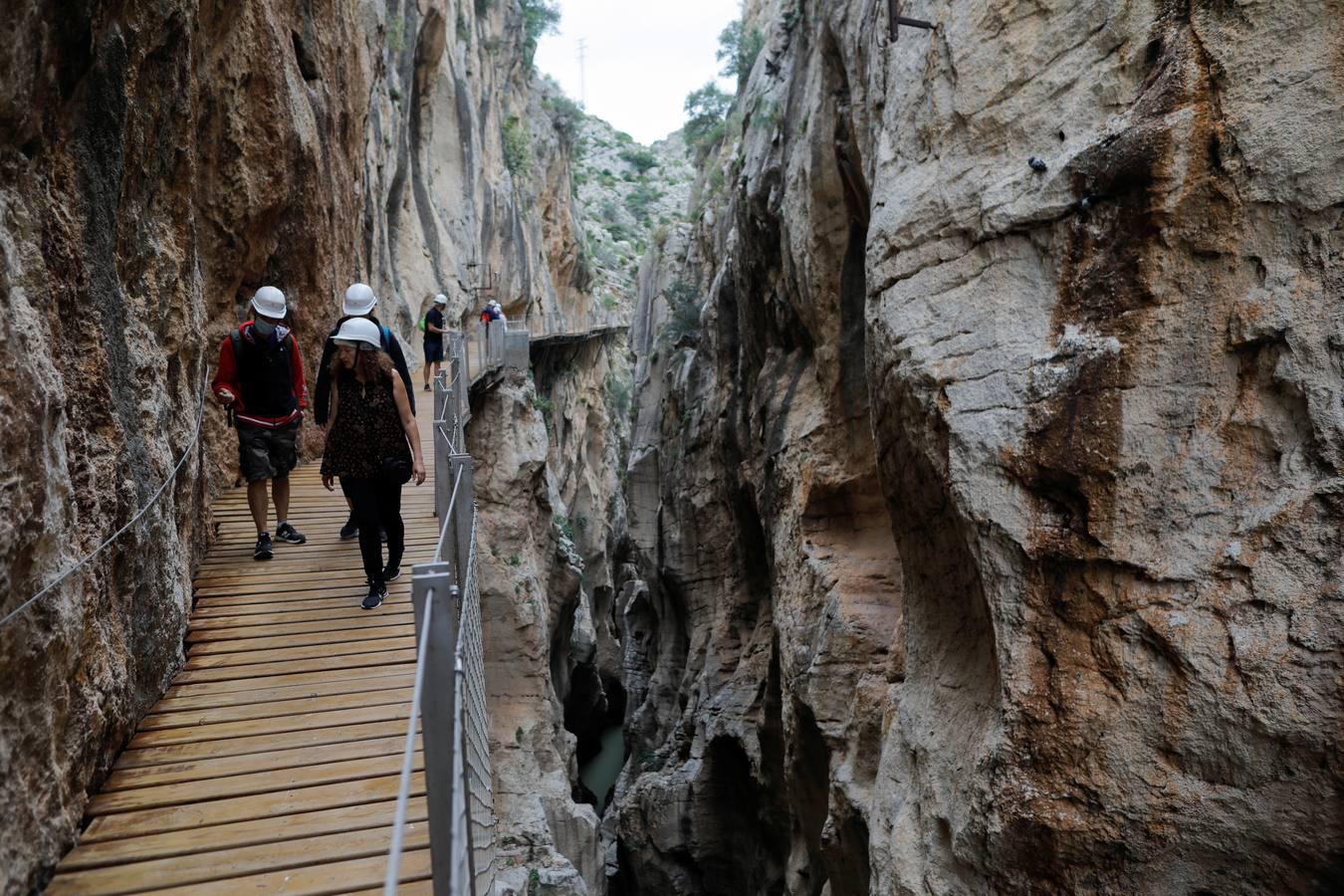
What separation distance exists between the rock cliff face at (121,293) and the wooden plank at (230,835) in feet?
0.53

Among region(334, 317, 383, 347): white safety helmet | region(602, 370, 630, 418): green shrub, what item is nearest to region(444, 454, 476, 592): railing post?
region(334, 317, 383, 347): white safety helmet

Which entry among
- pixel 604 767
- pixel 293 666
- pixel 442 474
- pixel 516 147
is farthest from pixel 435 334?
pixel 516 147

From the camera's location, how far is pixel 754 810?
12.1 meters

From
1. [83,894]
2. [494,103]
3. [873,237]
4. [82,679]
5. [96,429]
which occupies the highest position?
[494,103]

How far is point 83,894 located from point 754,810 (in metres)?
10.4

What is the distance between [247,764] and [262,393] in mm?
2539

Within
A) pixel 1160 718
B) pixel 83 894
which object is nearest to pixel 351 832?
pixel 83 894

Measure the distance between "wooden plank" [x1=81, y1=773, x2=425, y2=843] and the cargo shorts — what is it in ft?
7.73

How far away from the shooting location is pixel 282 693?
4.23 m

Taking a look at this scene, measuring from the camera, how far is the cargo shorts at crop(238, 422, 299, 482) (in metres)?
5.31

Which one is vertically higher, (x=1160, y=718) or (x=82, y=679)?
(x=82, y=679)

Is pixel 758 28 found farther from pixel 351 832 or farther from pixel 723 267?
pixel 351 832

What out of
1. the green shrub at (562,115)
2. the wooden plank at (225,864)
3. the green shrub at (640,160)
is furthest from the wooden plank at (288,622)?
the green shrub at (640,160)

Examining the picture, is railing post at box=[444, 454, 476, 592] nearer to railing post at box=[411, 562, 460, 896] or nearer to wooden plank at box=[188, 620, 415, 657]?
wooden plank at box=[188, 620, 415, 657]
